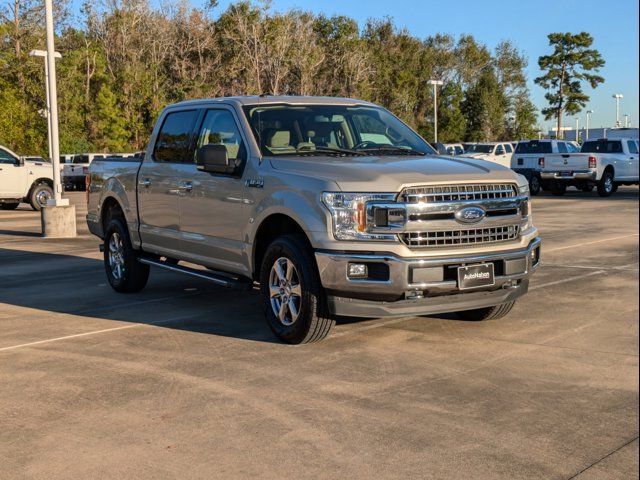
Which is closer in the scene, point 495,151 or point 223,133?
point 223,133

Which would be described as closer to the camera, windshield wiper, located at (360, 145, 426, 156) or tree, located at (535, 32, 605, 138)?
tree, located at (535, 32, 605, 138)

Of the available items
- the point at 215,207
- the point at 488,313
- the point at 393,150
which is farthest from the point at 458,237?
the point at 215,207

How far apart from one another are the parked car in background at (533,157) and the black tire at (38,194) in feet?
52.7

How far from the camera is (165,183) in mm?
8477

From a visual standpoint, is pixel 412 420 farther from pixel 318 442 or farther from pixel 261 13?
pixel 261 13

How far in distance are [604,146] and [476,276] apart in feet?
82.0

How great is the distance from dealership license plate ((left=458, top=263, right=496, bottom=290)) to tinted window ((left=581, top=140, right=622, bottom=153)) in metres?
24.3

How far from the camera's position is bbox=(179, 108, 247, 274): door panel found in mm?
7352

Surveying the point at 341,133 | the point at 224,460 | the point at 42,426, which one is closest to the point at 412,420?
the point at 224,460

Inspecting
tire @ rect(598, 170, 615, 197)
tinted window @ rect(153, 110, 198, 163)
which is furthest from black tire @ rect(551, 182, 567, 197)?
tinted window @ rect(153, 110, 198, 163)

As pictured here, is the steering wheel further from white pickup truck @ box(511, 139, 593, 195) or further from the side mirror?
white pickup truck @ box(511, 139, 593, 195)

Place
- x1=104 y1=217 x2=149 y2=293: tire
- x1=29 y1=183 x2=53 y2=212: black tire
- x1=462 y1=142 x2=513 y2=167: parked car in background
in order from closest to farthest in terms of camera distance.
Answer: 1. x1=104 y1=217 x2=149 y2=293: tire
2. x1=29 y1=183 x2=53 y2=212: black tire
3. x1=462 y1=142 x2=513 y2=167: parked car in background

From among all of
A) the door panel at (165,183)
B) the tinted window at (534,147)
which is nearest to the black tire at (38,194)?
the door panel at (165,183)

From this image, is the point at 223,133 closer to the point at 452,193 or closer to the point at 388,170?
the point at 388,170
